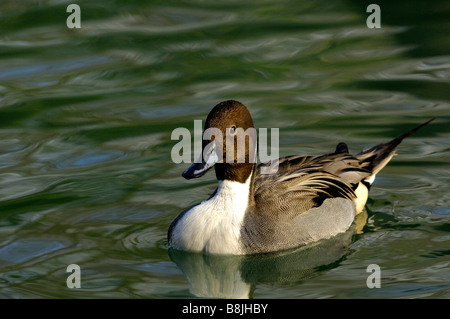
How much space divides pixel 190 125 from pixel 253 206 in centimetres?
293

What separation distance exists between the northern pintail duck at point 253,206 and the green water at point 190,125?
0.43 ft

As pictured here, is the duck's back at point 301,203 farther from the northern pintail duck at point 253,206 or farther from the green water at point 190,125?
the green water at point 190,125

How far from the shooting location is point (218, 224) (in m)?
7.19

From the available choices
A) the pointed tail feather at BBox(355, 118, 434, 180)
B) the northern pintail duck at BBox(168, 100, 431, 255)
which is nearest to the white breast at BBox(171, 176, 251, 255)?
the northern pintail duck at BBox(168, 100, 431, 255)

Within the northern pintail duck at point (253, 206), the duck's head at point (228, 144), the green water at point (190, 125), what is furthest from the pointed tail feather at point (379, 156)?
the duck's head at point (228, 144)

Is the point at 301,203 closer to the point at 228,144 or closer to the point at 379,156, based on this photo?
the point at 228,144

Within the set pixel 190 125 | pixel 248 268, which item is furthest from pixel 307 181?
pixel 190 125

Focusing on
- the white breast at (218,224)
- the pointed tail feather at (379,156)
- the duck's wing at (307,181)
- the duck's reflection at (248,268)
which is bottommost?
the duck's reflection at (248,268)

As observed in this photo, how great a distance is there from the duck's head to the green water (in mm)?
740

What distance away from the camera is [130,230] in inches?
299

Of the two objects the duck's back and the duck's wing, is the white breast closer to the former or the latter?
the duck's back

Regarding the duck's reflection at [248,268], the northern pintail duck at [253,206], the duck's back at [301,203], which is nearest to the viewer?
the duck's reflection at [248,268]

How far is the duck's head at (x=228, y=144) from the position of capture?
6.88 m

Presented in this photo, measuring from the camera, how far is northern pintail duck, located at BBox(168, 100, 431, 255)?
6.99 metres
